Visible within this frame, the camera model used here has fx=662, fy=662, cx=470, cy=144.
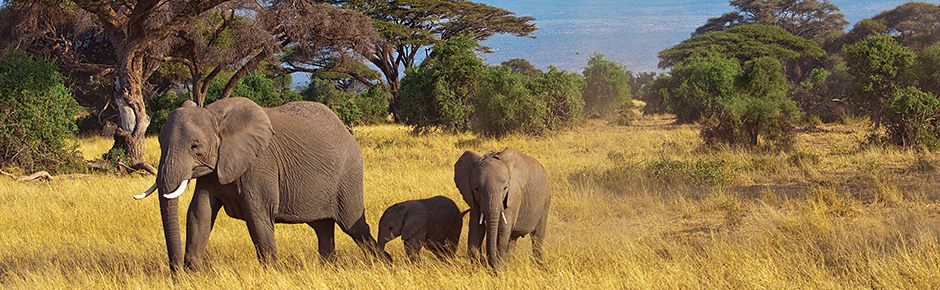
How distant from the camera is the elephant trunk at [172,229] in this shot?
479 cm

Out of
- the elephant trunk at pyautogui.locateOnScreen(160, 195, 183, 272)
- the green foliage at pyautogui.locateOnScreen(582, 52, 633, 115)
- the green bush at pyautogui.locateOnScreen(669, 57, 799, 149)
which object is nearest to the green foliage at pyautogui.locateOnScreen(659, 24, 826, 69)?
the green foliage at pyautogui.locateOnScreen(582, 52, 633, 115)

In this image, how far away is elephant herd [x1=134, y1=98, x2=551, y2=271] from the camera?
179 inches

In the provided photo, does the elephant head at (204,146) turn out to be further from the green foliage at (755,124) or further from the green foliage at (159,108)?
the green foliage at (159,108)

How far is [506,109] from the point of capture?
18.0 metres

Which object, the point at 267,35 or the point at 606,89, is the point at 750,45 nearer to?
the point at 606,89

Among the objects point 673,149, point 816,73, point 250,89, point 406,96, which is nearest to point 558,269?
point 673,149

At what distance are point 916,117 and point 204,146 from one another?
12.6m

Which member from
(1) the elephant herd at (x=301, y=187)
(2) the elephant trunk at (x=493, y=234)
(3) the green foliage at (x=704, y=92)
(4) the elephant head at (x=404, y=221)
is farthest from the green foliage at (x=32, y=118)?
(3) the green foliage at (x=704, y=92)

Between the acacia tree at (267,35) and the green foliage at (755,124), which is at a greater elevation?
the acacia tree at (267,35)

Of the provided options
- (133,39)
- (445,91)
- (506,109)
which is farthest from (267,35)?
(506,109)

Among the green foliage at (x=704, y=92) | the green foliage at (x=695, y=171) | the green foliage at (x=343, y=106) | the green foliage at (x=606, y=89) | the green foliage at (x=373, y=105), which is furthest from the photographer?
the green foliage at (x=606, y=89)

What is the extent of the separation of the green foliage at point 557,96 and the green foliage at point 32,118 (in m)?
12.4

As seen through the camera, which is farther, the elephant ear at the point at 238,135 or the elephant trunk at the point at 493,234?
the elephant trunk at the point at 493,234

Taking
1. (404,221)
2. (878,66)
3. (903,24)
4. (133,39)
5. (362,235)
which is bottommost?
(362,235)
